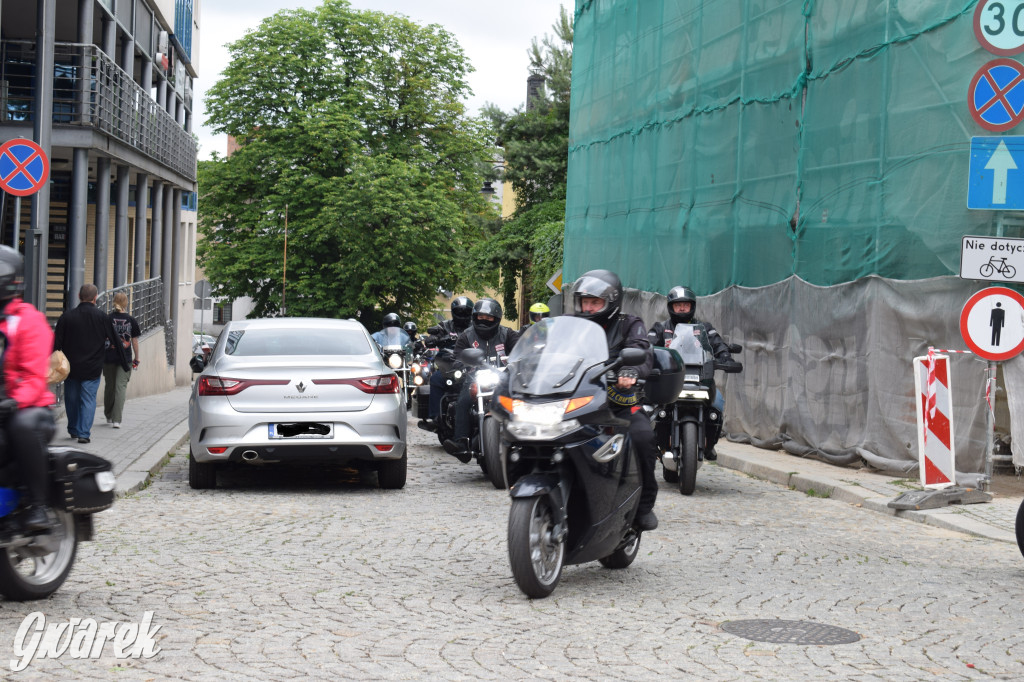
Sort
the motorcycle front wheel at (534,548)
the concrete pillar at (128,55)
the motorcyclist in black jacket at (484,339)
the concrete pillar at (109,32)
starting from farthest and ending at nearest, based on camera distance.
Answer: the concrete pillar at (128,55)
the concrete pillar at (109,32)
the motorcyclist in black jacket at (484,339)
the motorcycle front wheel at (534,548)

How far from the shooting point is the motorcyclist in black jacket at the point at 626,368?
23.8 feet

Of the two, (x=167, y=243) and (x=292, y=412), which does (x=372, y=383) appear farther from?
(x=167, y=243)

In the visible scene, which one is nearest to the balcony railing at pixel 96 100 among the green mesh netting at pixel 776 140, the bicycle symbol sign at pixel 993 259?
the green mesh netting at pixel 776 140

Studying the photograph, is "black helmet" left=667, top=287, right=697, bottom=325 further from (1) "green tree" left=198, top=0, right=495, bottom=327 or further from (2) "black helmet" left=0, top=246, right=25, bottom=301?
(1) "green tree" left=198, top=0, right=495, bottom=327

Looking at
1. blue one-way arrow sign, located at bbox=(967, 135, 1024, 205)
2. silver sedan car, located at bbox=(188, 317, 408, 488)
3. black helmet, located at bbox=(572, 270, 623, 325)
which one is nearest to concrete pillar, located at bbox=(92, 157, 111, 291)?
silver sedan car, located at bbox=(188, 317, 408, 488)

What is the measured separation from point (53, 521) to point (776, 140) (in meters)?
12.8

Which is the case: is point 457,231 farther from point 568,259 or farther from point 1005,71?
point 1005,71

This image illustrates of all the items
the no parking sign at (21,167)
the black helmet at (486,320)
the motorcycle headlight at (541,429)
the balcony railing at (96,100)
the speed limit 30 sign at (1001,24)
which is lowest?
the motorcycle headlight at (541,429)

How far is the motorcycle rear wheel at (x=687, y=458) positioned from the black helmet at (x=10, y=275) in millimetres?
6540

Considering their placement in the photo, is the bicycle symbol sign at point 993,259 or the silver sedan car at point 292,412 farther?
the silver sedan car at point 292,412

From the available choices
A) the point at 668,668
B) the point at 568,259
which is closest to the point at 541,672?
the point at 668,668

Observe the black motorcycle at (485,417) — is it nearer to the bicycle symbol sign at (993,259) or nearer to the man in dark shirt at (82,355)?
the bicycle symbol sign at (993,259)

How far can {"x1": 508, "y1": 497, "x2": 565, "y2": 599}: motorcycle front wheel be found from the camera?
6.72m

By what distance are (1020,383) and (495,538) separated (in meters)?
5.70
